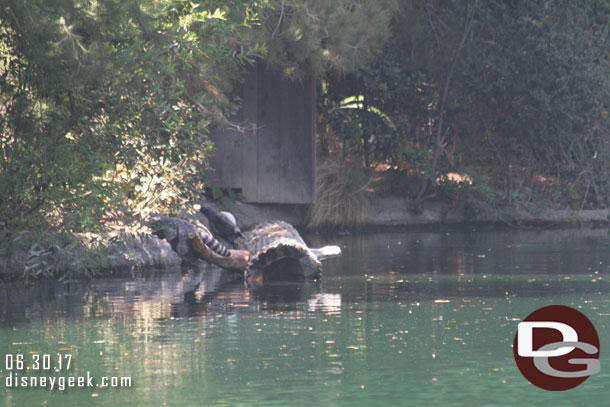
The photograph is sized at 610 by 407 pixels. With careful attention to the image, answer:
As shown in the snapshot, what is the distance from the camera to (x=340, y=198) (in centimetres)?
1853

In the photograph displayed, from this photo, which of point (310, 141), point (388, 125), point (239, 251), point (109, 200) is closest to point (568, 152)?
point (388, 125)

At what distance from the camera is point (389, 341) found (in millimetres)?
7301

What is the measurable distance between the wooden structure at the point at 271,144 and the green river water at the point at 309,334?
17.5 feet

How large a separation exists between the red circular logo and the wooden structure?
985cm

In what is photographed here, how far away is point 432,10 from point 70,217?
1074 centimetres

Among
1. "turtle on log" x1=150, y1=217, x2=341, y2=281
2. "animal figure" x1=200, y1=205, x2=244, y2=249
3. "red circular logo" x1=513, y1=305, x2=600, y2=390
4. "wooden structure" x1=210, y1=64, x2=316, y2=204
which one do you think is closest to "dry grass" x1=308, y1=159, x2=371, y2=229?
"wooden structure" x1=210, y1=64, x2=316, y2=204

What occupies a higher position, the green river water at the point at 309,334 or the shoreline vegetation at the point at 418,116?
the shoreline vegetation at the point at 418,116

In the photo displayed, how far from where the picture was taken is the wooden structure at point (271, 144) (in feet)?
58.3

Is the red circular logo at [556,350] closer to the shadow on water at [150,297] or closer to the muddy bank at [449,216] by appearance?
the shadow on water at [150,297]

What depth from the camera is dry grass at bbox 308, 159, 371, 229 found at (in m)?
Result: 18.4

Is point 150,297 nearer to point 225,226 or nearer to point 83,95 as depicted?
point 83,95
